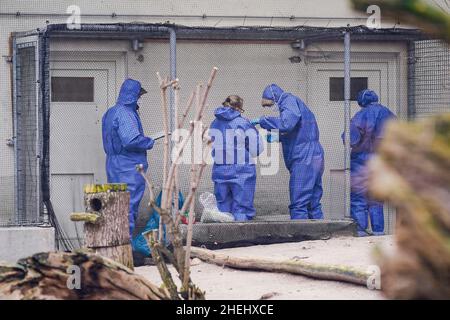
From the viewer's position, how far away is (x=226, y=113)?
11867 mm

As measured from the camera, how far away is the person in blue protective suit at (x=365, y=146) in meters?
12.2

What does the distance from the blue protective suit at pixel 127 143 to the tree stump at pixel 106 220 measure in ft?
8.06

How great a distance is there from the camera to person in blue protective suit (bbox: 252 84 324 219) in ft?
39.1

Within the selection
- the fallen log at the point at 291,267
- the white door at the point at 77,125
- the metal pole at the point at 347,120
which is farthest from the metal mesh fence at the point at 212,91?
the fallen log at the point at 291,267

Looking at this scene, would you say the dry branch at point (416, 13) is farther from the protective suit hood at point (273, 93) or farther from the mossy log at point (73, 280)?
the protective suit hood at point (273, 93)

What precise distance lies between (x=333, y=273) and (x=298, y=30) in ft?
13.7

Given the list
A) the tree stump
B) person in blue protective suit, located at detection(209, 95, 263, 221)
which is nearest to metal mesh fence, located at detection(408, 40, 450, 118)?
person in blue protective suit, located at detection(209, 95, 263, 221)

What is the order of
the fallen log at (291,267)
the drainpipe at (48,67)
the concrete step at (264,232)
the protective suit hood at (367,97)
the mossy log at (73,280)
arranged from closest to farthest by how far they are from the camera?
1. the mossy log at (73,280)
2. the fallen log at (291,267)
3. the drainpipe at (48,67)
4. the concrete step at (264,232)
5. the protective suit hood at (367,97)

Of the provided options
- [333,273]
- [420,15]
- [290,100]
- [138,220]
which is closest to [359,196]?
[290,100]

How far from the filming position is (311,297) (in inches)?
319

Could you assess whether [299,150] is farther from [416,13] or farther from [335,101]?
[416,13]

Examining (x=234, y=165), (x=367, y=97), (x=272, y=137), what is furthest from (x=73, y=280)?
(x=367, y=97)

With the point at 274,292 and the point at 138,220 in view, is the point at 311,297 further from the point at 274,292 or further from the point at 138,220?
the point at 138,220

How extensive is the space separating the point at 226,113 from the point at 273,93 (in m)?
0.68
